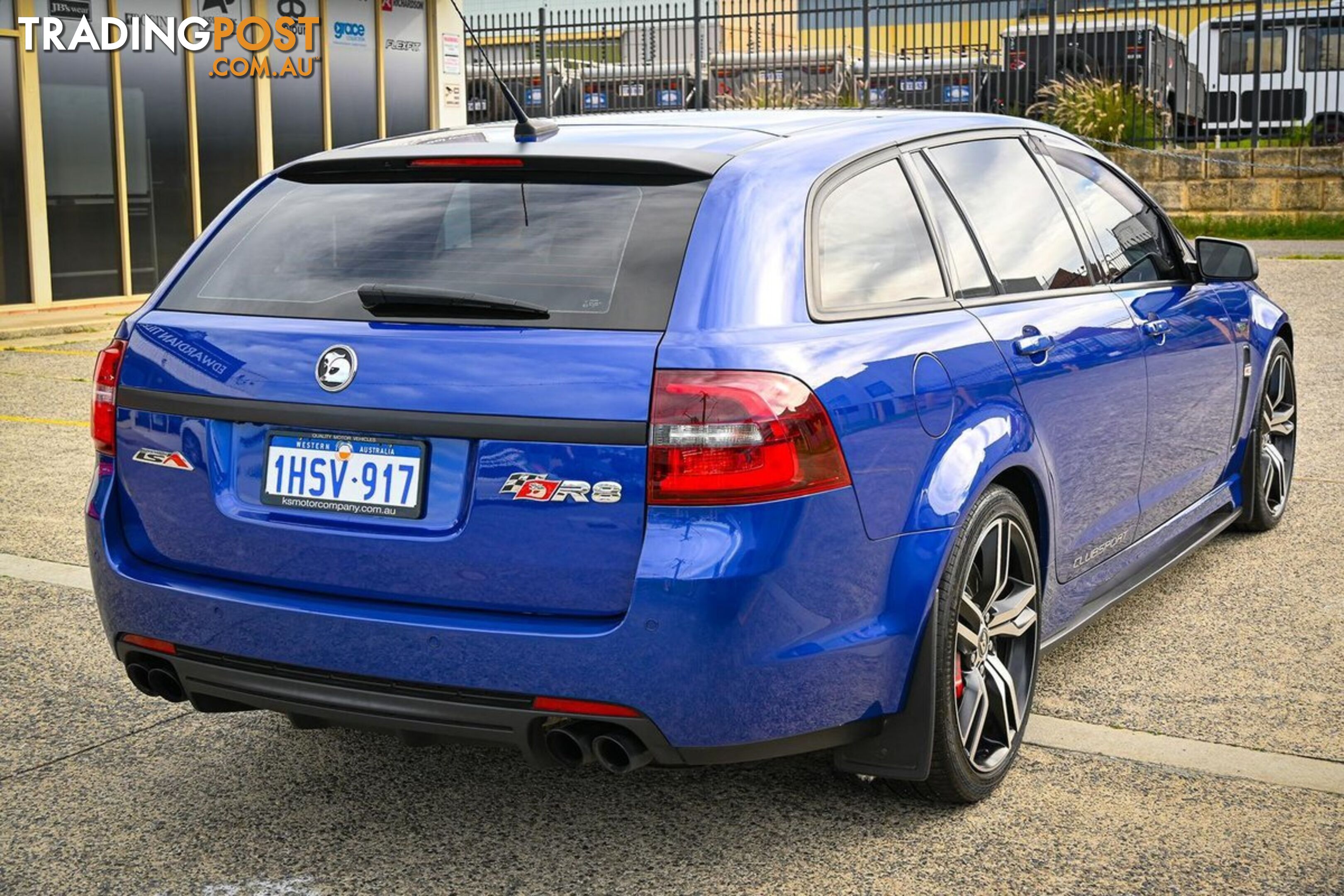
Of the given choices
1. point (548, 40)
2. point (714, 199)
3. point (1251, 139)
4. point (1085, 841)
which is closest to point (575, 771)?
point (1085, 841)

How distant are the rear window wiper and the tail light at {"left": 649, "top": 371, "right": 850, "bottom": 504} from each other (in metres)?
0.37

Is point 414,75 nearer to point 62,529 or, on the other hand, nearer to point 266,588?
point 62,529

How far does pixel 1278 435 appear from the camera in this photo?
645 centimetres

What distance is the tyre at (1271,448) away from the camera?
6.07m

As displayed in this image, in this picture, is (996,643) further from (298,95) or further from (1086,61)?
(1086,61)

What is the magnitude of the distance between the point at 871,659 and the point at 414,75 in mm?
19173

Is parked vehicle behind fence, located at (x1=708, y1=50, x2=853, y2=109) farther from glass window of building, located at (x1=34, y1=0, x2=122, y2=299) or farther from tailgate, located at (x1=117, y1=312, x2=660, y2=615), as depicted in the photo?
tailgate, located at (x1=117, y1=312, x2=660, y2=615)

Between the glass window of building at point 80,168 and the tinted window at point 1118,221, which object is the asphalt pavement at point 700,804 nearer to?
the tinted window at point 1118,221

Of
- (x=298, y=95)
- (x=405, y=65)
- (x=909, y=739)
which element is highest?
(x=405, y=65)

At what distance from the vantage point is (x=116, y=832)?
368cm

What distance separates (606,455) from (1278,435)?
4.23 m

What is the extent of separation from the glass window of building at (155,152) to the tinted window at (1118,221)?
1355 centimetres

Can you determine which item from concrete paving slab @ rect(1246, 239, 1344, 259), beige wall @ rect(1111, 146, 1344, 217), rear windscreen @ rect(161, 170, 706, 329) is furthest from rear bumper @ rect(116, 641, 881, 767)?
beige wall @ rect(1111, 146, 1344, 217)

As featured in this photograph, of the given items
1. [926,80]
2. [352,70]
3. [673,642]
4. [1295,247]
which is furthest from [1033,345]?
[926,80]
